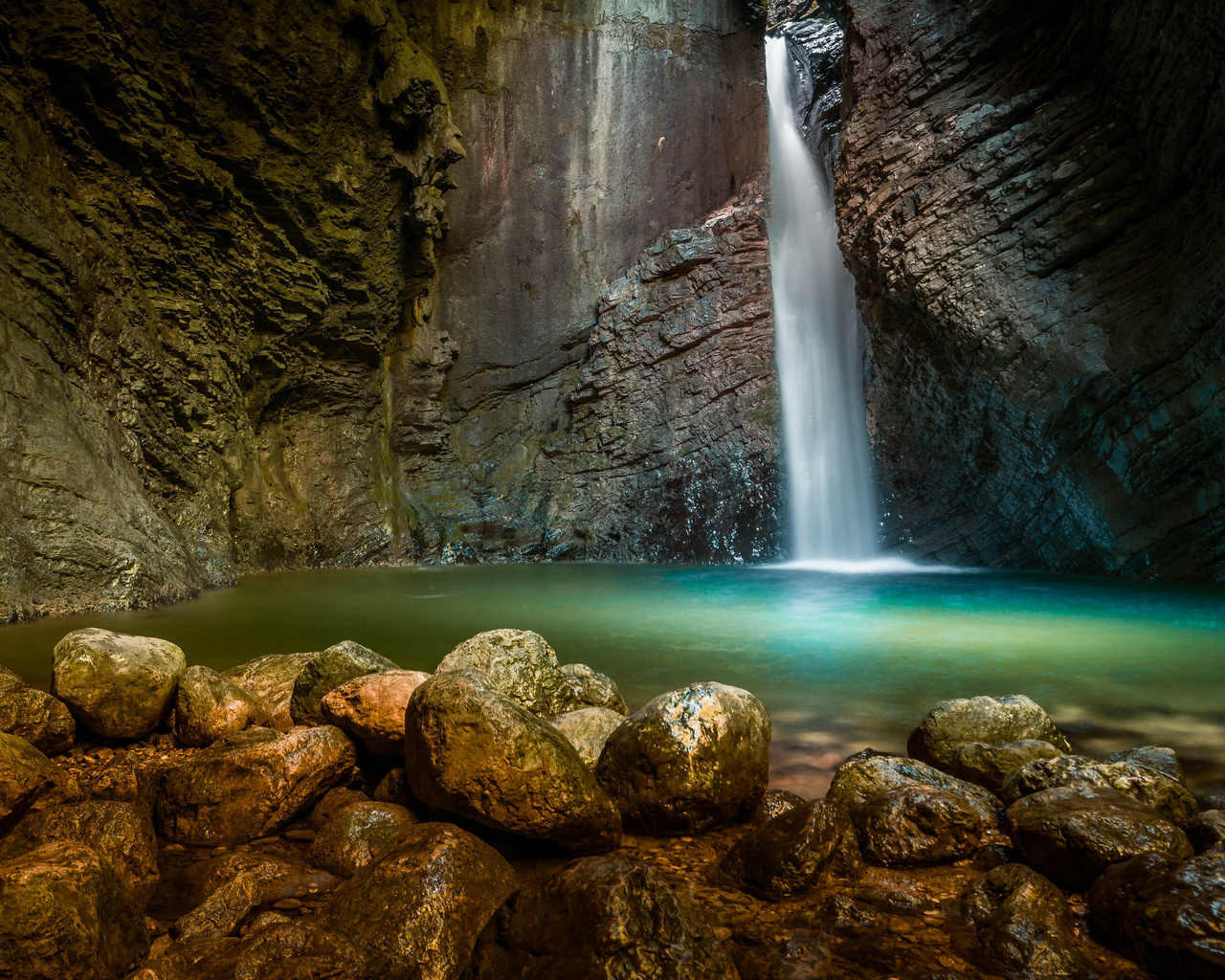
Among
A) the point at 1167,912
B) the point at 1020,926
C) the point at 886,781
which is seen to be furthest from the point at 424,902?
the point at 1167,912

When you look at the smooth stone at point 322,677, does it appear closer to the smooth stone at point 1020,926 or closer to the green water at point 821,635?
the green water at point 821,635

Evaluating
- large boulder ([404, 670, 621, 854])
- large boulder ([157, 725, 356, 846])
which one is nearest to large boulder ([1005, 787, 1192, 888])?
large boulder ([404, 670, 621, 854])

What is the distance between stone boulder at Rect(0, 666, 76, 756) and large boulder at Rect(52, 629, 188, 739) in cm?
8

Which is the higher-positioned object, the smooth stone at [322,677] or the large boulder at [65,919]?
the smooth stone at [322,677]

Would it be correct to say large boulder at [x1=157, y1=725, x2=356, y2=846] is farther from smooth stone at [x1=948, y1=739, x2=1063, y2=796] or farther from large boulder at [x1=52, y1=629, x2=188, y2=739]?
smooth stone at [x1=948, y1=739, x2=1063, y2=796]

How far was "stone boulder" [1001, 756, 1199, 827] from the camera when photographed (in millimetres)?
2736

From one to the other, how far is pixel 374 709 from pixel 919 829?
7.42 ft

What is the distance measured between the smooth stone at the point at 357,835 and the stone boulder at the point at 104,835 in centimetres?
53

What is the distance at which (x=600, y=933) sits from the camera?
6.13 ft

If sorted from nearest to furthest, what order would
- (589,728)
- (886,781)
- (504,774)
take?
1. (504,774)
2. (886,781)
3. (589,728)

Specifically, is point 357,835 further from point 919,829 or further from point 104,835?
point 919,829

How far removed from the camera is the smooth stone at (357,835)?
8.45 feet

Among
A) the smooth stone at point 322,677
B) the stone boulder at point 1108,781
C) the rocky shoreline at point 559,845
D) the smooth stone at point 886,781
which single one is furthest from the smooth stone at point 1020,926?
the smooth stone at point 322,677

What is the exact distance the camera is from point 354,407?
1691 centimetres
